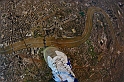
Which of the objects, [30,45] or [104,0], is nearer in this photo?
[30,45]

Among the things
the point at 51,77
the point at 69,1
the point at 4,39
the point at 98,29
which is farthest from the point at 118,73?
the point at 4,39

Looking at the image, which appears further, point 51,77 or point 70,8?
point 70,8

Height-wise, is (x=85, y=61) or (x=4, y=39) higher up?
(x=4, y=39)

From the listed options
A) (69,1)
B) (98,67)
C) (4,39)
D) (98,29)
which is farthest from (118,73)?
(4,39)

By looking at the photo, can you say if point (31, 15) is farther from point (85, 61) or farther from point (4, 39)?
point (85, 61)

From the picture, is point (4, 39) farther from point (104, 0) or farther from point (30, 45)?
point (104, 0)

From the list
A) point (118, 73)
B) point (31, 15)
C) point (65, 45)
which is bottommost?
point (118, 73)

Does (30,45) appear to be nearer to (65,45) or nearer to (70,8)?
(65,45)

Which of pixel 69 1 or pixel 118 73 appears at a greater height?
pixel 69 1

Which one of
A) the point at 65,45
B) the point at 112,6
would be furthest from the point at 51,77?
the point at 112,6
